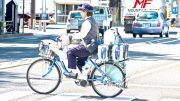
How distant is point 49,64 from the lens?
11.9 m

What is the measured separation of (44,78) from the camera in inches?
477

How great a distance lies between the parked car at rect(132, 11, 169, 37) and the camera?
3962cm

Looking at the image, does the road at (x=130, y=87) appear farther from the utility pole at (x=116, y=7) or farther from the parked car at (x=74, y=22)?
the utility pole at (x=116, y=7)

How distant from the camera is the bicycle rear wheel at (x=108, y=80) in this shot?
11387mm

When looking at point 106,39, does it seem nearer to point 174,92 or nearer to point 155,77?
point 174,92

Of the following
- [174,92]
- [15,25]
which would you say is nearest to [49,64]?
[174,92]

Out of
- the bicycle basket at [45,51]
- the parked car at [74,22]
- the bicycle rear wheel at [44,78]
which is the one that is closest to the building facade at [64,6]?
the parked car at [74,22]

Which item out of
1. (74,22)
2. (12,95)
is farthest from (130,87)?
(74,22)

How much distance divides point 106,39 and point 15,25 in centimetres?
3154

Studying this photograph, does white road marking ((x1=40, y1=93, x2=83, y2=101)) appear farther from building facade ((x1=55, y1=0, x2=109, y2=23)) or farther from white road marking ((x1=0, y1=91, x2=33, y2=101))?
building facade ((x1=55, y1=0, x2=109, y2=23))

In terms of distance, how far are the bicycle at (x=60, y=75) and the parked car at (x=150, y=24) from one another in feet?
91.6

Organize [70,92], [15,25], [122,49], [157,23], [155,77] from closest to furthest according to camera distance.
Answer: [122,49]
[70,92]
[155,77]
[157,23]
[15,25]

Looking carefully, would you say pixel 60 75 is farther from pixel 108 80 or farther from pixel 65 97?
pixel 108 80

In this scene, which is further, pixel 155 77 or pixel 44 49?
pixel 155 77
